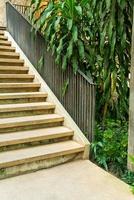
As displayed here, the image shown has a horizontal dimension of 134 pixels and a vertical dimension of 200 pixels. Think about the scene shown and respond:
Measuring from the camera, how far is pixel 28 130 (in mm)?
3564

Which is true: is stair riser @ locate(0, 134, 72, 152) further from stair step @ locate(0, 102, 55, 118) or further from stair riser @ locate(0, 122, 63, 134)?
stair step @ locate(0, 102, 55, 118)

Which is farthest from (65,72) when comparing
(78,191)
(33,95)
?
(78,191)

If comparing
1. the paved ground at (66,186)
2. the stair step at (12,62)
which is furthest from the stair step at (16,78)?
the paved ground at (66,186)

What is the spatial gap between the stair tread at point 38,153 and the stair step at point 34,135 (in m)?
0.10

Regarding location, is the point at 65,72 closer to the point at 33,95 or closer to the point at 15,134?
the point at 33,95

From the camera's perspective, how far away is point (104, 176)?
294 cm

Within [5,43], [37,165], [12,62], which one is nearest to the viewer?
[37,165]

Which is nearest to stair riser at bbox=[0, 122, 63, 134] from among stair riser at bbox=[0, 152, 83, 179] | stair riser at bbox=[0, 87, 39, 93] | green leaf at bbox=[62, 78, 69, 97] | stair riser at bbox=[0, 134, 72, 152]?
stair riser at bbox=[0, 134, 72, 152]

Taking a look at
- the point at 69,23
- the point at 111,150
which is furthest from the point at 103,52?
the point at 111,150

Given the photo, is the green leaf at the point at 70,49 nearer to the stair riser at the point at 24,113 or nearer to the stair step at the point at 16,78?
the stair riser at the point at 24,113

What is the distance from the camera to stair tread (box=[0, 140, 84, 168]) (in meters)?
2.92

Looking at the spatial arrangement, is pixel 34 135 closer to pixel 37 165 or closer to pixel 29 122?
pixel 29 122

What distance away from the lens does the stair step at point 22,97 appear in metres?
3.97

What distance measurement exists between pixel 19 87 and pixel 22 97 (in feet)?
0.99
